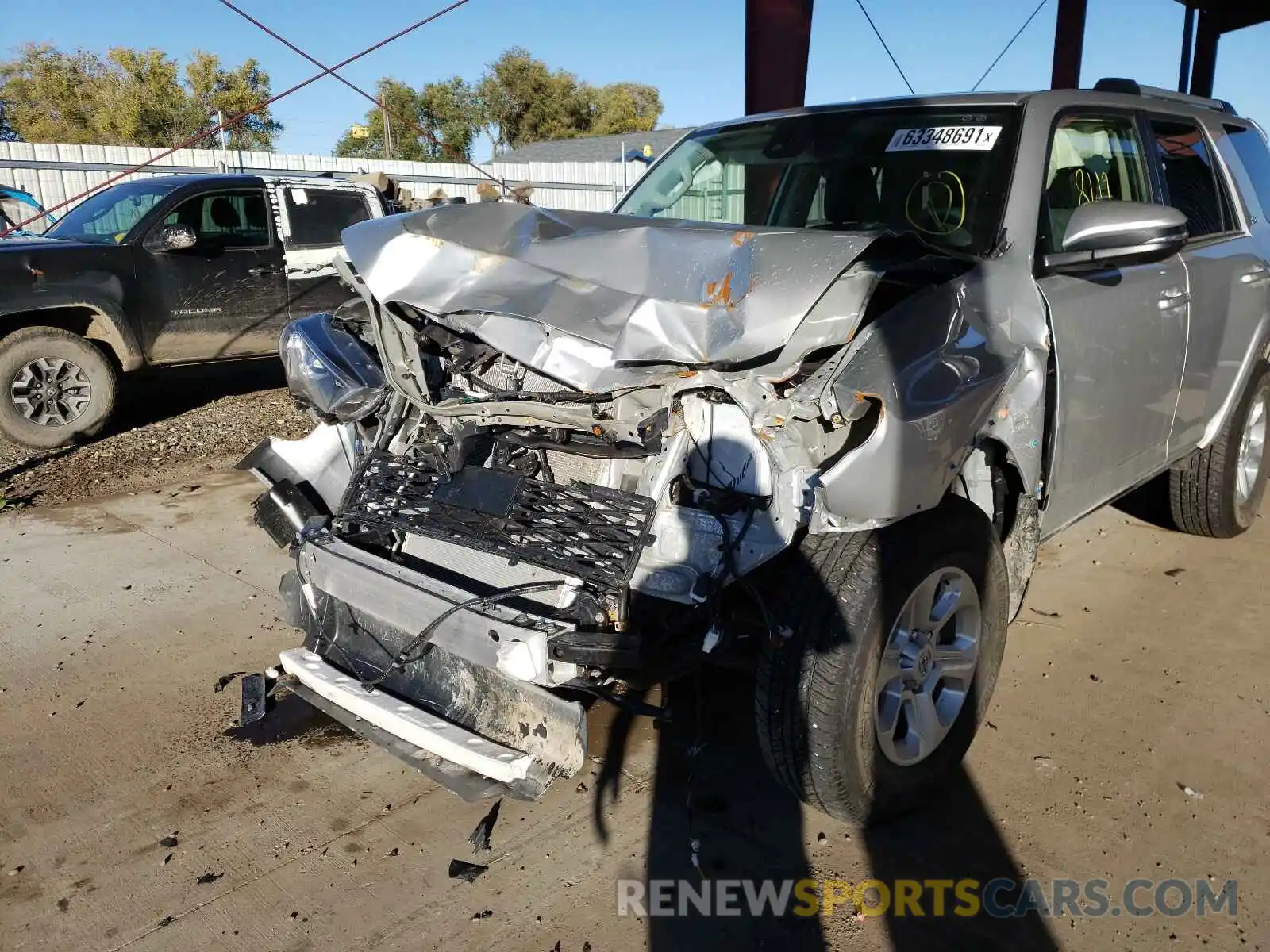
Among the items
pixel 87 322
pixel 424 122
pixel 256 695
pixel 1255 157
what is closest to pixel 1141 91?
pixel 1255 157

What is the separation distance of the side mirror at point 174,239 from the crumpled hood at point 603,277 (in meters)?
5.18

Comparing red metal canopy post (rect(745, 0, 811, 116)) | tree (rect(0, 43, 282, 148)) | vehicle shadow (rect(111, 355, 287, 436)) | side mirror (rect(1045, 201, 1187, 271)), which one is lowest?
vehicle shadow (rect(111, 355, 287, 436))

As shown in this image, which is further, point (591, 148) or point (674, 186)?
point (591, 148)

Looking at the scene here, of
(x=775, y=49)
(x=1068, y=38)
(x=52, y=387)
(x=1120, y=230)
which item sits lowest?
(x=52, y=387)

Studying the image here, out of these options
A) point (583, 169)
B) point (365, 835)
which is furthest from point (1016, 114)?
point (583, 169)

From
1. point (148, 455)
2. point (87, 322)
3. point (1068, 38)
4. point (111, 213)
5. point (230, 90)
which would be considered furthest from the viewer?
point (230, 90)

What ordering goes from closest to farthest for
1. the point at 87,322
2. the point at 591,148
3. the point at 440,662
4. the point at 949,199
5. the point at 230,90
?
the point at 440,662
the point at 949,199
the point at 87,322
the point at 591,148
the point at 230,90

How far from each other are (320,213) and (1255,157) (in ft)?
23.6

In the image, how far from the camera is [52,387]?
714 centimetres

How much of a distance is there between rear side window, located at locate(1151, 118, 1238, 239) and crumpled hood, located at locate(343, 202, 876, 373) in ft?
7.46

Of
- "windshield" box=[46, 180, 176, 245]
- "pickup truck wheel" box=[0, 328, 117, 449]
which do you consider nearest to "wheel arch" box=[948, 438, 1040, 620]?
"pickup truck wheel" box=[0, 328, 117, 449]

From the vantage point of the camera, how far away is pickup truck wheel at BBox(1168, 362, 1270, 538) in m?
4.67

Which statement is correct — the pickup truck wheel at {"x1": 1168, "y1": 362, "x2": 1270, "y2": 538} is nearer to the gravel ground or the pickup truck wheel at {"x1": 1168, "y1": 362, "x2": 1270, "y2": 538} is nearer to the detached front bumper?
the detached front bumper

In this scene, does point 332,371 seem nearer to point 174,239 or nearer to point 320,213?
point 174,239
